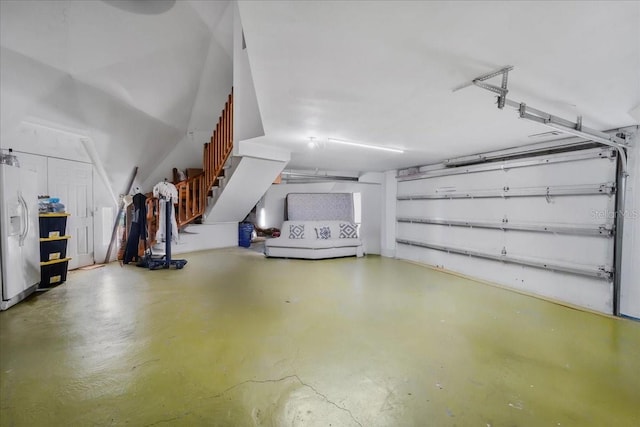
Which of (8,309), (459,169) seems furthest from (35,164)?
(459,169)

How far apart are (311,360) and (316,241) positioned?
4.69 metres

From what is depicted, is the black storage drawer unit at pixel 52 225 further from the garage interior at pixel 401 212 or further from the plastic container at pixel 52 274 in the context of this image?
the garage interior at pixel 401 212

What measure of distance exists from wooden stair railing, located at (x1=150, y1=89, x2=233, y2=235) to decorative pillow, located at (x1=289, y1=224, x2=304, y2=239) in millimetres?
2272

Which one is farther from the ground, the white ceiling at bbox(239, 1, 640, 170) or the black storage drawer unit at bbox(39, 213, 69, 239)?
the white ceiling at bbox(239, 1, 640, 170)

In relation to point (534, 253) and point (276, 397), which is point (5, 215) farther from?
point (534, 253)

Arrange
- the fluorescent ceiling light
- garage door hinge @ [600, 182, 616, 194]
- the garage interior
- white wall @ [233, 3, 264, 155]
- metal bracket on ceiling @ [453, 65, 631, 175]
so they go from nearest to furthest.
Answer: the garage interior, metal bracket on ceiling @ [453, 65, 631, 175], garage door hinge @ [600, 182, 616, 194], the fluorescent ceiling light, white wall @ [233, 3, 264, 155]

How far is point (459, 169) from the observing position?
5.45m

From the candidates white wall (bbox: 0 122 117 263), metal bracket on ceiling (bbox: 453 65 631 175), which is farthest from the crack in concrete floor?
white wall (bbox: 0 122 117 263)

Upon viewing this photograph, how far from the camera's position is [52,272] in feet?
14.0

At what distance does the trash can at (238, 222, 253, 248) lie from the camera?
28.9 feet

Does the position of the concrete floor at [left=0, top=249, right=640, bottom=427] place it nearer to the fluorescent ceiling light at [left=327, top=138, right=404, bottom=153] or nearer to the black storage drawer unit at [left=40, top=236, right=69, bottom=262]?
the black storage drawer unit at [left=40, top=236, right=69, bottom=262]

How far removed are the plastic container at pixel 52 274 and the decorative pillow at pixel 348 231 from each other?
567 cm

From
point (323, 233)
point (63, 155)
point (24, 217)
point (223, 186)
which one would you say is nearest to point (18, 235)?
point (24, 217)

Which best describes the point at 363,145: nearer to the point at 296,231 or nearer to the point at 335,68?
the point at 335,68
